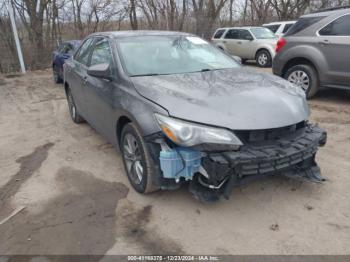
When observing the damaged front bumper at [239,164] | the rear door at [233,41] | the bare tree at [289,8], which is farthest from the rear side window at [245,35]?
the bare tree at [289,8]

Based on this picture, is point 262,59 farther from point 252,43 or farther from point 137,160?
point 137,160

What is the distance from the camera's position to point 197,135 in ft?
8.34

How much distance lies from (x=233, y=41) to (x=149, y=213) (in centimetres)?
1237

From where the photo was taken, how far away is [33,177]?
380 cm

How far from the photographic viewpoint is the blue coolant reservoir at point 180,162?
2596mm

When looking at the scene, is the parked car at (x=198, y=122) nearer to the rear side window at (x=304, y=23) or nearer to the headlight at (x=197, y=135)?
the headlight at (x=197, y=135)

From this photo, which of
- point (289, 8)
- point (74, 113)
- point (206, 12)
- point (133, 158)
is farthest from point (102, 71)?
point (289, 8)

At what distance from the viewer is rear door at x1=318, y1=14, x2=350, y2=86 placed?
5.84m

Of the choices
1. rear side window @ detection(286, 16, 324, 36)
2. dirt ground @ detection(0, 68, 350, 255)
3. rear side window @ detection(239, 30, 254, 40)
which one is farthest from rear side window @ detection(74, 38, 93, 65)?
rear side window @ detection(239, 30, 254, 40)

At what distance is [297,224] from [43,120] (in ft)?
17.0

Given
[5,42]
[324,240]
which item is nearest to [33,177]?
[324,240]

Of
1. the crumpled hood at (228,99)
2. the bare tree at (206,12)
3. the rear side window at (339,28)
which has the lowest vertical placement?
the crumpled hood at (228,99)

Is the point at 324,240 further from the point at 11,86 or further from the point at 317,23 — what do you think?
the point at 11,86

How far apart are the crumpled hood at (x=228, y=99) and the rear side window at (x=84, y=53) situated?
1.85m
